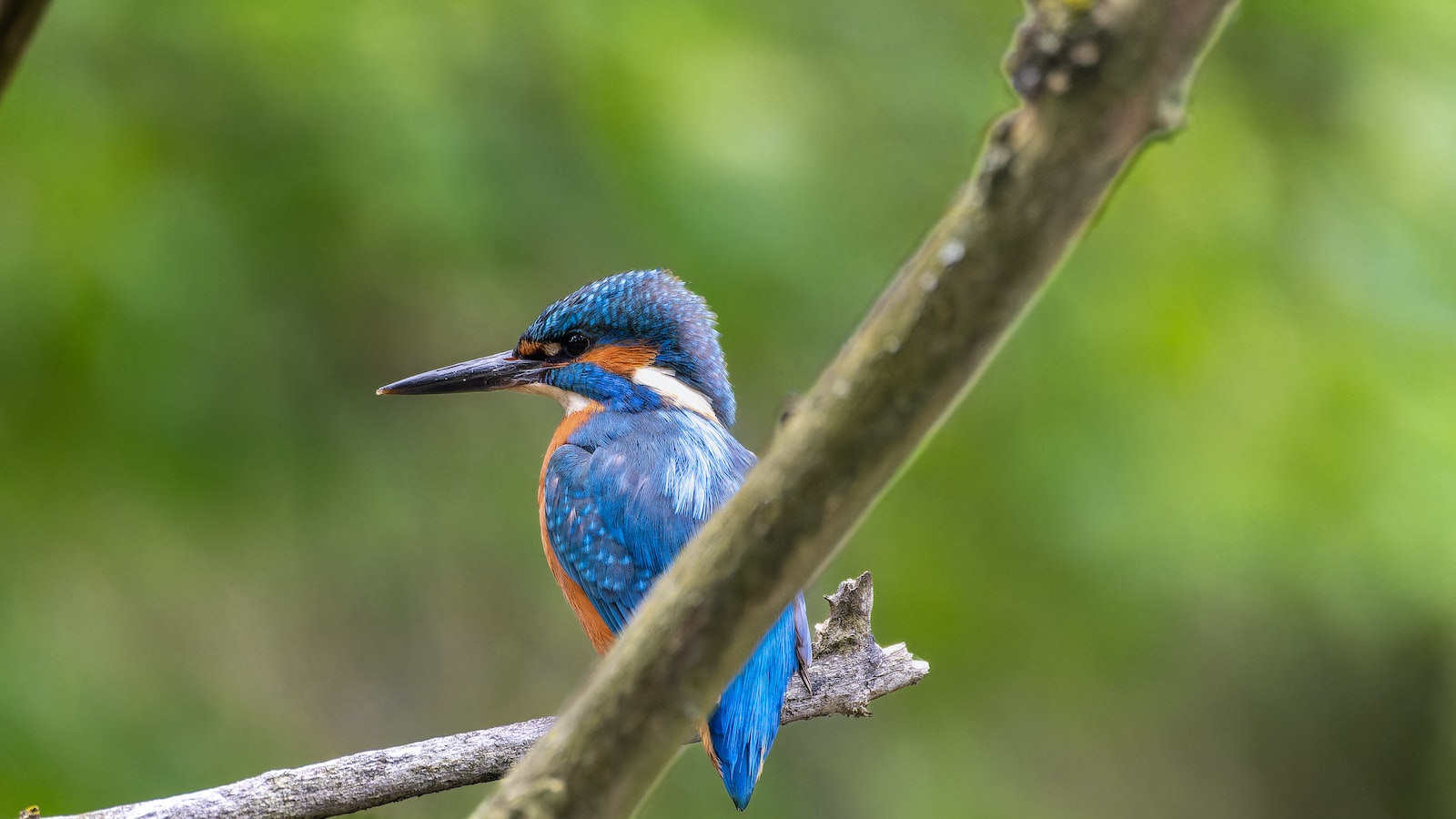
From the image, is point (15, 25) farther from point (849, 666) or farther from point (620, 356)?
point (620, 356)

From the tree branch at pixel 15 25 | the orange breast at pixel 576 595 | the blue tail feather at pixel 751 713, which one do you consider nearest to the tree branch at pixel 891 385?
the tree branch at pixel 15 25

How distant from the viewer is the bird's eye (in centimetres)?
300

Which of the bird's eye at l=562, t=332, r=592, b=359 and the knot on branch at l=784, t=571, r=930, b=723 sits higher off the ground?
the bird's eye at l=562, t=332, r=592, b=359

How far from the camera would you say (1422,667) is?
4.41 m

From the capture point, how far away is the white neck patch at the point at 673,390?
2.96 meters

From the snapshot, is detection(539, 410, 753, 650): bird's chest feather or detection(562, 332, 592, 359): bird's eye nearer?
detection(539, 410, 753, 650): bird's chest feather

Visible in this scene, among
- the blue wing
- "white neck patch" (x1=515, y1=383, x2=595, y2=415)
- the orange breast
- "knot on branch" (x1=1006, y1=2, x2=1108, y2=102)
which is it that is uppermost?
"white neck patch" (x1=515, y1=383, x2=595, y2=415)

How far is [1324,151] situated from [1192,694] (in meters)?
1.98

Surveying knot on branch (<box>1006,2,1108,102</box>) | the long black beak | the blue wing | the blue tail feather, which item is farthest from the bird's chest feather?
knot on branch (<box>1006,2,1108,102</box>)

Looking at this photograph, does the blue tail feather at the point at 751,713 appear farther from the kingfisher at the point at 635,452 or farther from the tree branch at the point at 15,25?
the tree branch at the point at 15,25

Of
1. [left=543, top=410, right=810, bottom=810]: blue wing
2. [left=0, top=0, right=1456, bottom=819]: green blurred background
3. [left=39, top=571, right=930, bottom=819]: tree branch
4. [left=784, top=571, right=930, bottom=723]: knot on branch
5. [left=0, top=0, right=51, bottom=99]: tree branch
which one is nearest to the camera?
[left=0, top=0, right=51, bottom=99]: tree branch

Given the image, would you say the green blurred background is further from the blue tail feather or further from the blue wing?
the blue tail feather

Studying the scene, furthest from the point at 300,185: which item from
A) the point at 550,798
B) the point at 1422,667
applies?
the point at 1422,667

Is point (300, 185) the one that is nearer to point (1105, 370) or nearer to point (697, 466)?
point (697, 466)
